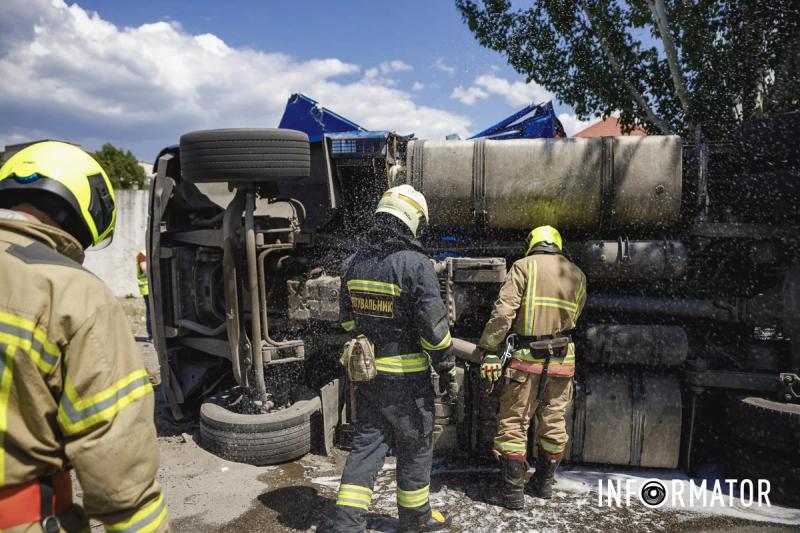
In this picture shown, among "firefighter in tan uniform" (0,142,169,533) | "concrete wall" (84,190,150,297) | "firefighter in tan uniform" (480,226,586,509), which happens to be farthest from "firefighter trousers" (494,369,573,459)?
"concrete wall" (84,190,150,297)

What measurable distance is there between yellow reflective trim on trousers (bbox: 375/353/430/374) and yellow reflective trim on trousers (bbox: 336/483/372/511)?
631 millimetres

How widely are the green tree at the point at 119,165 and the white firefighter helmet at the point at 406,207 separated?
2319 cm

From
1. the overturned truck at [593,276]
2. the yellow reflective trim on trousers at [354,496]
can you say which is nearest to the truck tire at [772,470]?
the overturned truck at [593,276]

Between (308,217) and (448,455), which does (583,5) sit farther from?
(448,455)

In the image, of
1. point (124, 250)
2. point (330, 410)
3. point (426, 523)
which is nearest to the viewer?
point (426, 523)

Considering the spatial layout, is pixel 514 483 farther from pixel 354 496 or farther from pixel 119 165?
pixel 119 165

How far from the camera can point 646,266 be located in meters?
4.00

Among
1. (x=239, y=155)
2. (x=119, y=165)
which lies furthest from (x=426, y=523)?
(x=119, y=165)

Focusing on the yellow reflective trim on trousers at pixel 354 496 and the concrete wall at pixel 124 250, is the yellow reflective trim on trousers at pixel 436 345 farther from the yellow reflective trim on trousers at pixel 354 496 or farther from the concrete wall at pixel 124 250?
the concrete wall at pixel 124 250

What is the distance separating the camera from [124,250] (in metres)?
14.2

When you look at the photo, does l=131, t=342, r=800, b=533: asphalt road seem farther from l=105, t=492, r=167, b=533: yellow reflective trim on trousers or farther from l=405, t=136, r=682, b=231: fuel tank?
l=105, t=492, r=167, b=533: yellow reflective trim on trousers

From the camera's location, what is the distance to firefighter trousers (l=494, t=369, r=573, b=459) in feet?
11.8

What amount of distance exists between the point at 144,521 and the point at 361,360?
173cm

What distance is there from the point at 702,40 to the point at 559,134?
8.05ft
